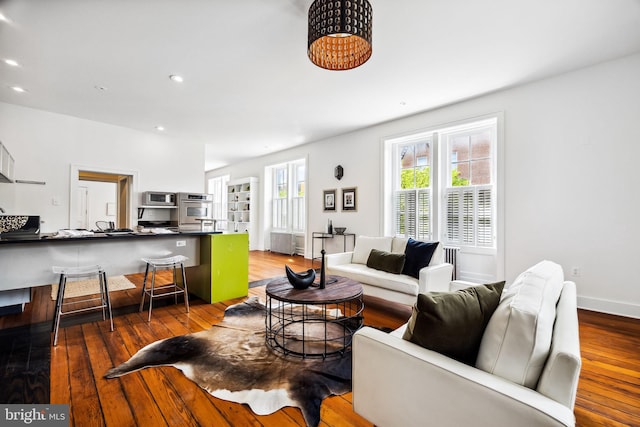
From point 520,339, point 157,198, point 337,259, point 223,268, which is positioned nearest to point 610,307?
point 337,259

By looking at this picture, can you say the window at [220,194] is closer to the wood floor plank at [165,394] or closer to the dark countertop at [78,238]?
the dark countertop at [78,238]

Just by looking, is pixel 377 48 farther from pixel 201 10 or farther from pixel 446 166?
pixel 446 166

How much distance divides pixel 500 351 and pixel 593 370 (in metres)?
1.90

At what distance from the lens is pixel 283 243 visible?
7.78 metres

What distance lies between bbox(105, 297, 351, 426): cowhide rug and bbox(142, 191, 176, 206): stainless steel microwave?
398cm

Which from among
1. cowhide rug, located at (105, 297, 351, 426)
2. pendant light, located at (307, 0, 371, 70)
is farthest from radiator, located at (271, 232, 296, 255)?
pendant light, located at (307, 0, 371, 70)

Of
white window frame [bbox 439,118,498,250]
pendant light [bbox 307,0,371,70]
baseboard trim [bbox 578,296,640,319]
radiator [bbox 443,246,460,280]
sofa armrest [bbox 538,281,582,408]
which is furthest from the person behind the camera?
radiator [bbox 443,246,460,280]

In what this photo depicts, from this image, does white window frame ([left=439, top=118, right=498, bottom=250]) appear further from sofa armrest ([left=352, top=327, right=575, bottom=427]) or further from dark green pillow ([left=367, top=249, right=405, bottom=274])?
sofa armrest ([left=352, top=327, right=575, bottom=427])

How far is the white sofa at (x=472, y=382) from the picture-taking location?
0.87 metres

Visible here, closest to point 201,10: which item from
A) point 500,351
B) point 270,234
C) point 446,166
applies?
point 500,351

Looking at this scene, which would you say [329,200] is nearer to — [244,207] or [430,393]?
[244,207]

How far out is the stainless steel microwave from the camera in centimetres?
567

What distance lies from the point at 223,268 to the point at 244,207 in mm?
5505

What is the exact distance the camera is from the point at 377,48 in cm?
293
